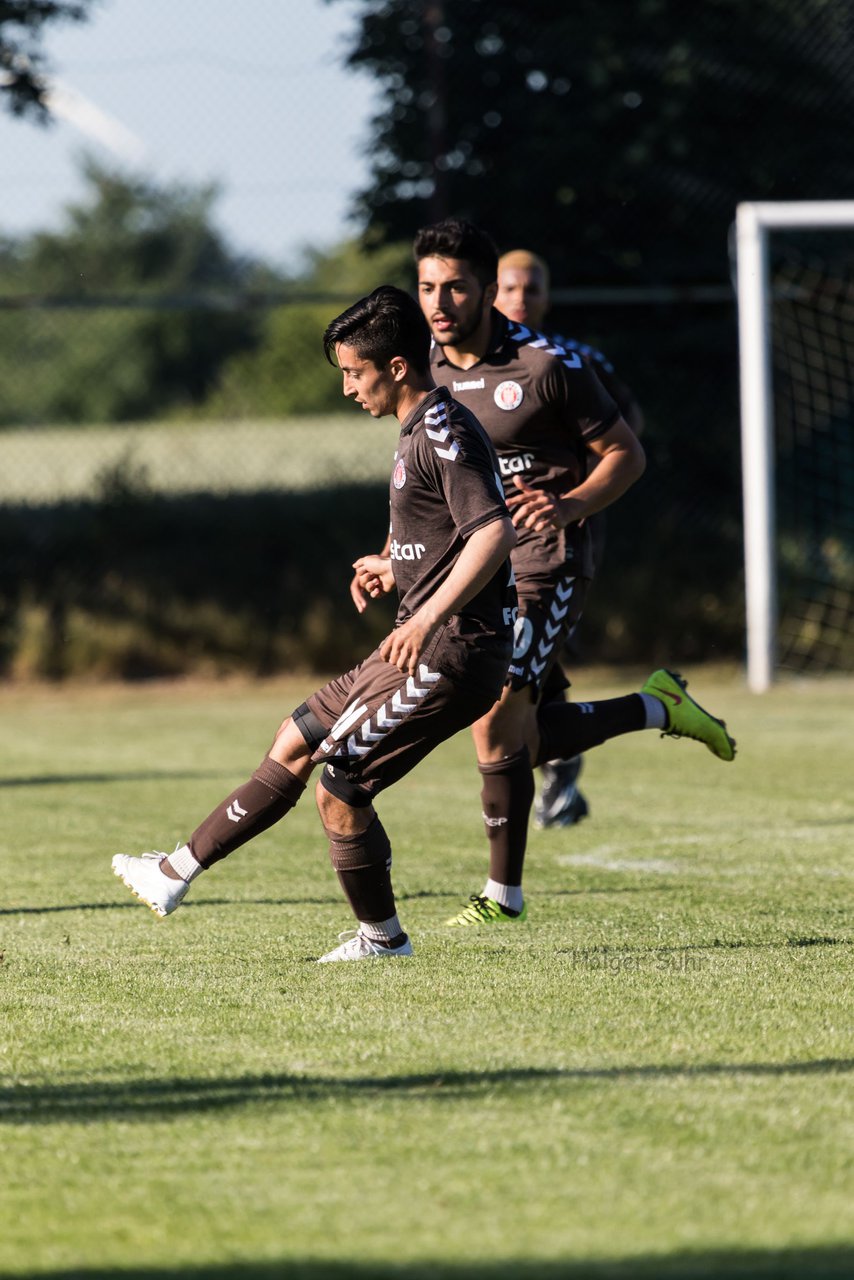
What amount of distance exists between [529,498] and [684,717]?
99 centimetres

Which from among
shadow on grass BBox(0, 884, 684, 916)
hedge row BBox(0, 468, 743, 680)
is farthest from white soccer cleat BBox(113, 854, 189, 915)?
hedge row BBox(0, 468, 743, 680)

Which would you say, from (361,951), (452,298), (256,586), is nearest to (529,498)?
(452,298)

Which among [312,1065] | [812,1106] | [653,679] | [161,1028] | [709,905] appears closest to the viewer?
[812,1106]

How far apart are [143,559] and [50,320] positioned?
539 inches

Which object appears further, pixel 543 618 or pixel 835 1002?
pixel 543 618

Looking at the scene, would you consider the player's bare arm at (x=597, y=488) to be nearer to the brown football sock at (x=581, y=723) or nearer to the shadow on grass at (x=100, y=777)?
the brown football sock at (x=581, y=723)

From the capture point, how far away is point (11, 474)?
56.9 ft

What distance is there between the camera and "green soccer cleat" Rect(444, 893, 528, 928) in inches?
227

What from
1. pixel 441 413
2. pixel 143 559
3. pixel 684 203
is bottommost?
pixel 143 559

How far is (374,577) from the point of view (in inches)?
216

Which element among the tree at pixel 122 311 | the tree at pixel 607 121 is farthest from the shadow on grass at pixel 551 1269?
the tree at pixel 607 121

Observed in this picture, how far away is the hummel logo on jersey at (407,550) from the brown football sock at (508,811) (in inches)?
43.9

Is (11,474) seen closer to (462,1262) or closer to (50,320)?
(50,320)

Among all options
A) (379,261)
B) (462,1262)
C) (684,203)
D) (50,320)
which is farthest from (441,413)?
(50,320)
